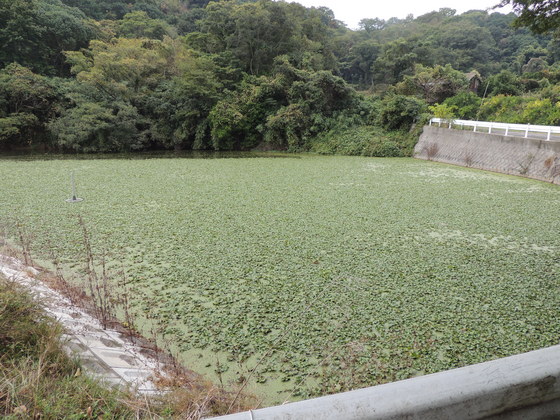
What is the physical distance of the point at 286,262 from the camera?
161 inches

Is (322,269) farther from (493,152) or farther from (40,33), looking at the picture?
(40,33)

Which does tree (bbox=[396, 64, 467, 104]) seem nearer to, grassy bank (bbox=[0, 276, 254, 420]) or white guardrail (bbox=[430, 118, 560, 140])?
white guardrail (bbox=[430, 118, 560, 140])

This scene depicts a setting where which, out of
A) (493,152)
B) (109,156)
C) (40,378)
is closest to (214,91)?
(109,156)

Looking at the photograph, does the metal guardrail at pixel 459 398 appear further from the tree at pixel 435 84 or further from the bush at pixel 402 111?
the tree at pixel 435 84

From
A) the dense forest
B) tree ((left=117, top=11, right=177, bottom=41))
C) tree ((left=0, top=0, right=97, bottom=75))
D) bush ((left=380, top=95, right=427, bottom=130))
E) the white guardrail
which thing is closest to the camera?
the white guardrail

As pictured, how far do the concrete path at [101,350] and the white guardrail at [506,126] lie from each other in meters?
11.5

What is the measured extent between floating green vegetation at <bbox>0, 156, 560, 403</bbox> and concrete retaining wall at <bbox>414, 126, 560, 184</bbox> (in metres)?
1.44

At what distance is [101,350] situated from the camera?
2.40m

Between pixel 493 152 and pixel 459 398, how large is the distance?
12243mm

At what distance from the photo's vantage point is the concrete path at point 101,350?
2.07 metres

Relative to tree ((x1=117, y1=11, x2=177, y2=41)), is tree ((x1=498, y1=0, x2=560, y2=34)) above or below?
below

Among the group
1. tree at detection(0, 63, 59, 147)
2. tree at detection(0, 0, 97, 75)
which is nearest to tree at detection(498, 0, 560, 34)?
tree at detection(0, 63, 59, 147)

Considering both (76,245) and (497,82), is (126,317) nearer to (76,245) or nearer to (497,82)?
(76,245)

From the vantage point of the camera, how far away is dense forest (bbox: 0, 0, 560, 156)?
16031mm
